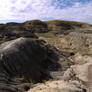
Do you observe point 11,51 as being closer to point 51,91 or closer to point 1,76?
point 1,76

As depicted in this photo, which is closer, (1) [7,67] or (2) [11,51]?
(1) [7,67]

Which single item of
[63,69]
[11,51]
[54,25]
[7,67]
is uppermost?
[54,25]

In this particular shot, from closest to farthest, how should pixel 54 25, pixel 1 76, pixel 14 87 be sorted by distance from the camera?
pixel 14 87, pixel 1 76, pixel 54 25

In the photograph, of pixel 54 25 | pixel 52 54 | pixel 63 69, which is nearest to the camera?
pixel 63 69

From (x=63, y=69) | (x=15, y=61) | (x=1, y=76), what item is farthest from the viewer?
(x=63, y=69)

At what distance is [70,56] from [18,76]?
10777 mm

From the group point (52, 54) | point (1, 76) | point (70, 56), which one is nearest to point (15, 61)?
point (1, 76)

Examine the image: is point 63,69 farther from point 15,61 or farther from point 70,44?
point 70,44

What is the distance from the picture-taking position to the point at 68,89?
6102mm

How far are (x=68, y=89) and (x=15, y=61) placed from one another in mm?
4511

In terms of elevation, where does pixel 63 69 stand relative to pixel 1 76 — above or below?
below

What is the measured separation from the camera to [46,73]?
11578mm

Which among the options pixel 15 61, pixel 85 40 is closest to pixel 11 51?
pixel 15 61

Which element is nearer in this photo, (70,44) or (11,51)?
(11,51)
